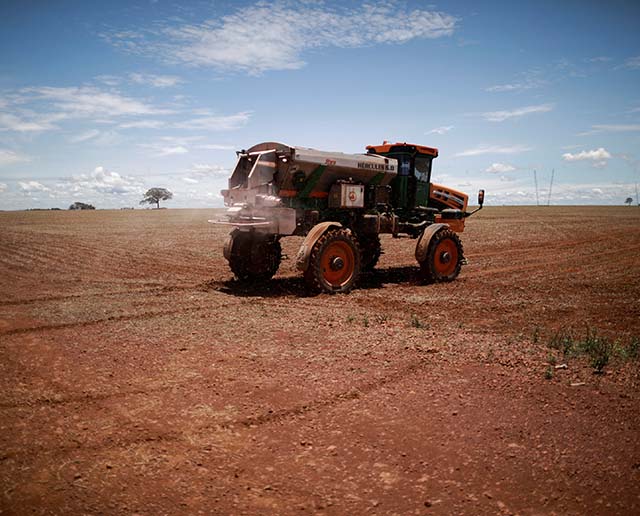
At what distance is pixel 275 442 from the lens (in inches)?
147

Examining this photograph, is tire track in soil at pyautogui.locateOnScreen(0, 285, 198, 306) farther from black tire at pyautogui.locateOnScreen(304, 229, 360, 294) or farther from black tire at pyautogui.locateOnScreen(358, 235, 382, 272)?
black tire at pyautogui.locateOnScreen(358, 235, 382, 272)

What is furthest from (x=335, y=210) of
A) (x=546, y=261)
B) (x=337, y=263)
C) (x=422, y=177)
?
(x=546, y=261)

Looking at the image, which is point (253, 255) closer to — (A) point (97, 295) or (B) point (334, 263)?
(B) point (334, 263)

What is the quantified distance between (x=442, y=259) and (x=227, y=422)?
8649mm

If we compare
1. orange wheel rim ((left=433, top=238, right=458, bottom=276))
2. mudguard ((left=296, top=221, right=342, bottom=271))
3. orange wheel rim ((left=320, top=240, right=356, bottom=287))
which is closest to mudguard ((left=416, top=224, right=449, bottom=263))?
orange wheel rim ((left=433, top=238, right=458, bottom=276))

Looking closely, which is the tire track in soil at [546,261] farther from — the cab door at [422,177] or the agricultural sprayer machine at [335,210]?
the cab door at [422,177]

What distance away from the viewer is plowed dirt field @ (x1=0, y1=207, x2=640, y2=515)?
3.12 meters

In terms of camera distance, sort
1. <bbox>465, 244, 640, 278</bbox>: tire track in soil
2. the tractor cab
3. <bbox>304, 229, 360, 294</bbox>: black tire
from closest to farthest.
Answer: <bbox>304, 229, 360, 294</bbox>: black tire → the tractor cab → <bbox>465, 244, 640, 278</bbox>: tire track in soil

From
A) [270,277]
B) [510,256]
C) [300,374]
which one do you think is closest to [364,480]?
[300,374]

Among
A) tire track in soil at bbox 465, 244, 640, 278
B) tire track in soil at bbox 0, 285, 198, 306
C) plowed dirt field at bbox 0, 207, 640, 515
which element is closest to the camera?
plowed dirt field at bbox 0, 207, 640, 515

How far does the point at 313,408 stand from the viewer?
430 cm

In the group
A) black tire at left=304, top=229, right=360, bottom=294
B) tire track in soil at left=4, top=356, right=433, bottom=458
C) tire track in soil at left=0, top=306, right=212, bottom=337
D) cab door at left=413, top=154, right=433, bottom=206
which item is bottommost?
tire track in soil at left=4, top=356, right=433, bottom=458

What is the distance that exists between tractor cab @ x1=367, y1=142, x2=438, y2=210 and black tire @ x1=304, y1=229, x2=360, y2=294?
2.89 m

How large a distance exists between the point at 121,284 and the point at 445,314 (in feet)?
25.0
